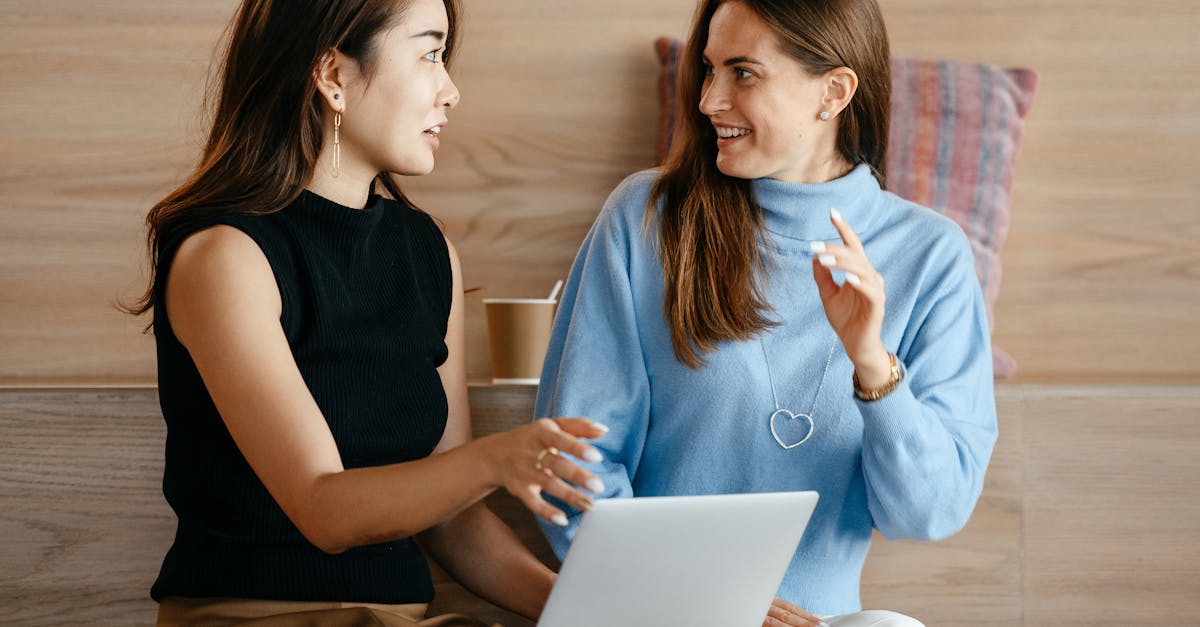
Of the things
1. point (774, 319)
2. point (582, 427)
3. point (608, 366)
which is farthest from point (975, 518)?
point (582, 427)

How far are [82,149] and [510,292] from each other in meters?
0.64

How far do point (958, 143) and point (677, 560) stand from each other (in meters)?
0.98

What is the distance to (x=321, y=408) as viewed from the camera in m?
1.04

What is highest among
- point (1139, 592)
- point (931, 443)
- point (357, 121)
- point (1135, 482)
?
point (357, 121)

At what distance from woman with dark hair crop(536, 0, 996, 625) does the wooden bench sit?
153mm

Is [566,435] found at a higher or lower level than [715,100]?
lower

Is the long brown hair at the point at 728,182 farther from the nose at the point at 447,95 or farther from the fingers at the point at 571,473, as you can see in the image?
the fingers at the point at 571,473

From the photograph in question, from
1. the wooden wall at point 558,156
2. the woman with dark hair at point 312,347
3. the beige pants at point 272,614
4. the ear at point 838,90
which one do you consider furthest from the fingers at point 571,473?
the wooden wall at point 558,156

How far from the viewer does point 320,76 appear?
1.08 meters

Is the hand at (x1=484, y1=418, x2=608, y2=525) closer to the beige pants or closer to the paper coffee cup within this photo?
the beige pants

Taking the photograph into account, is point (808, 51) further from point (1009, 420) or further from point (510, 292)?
point (510, 292)

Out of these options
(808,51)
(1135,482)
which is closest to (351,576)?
(808,51)

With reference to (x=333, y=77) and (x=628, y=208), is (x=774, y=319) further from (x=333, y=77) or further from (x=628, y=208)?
(x=333, y=77)

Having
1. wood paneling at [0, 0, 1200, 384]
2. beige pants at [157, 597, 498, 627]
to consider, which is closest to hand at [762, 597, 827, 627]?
beige pants at [157, 597, 498, 627]
